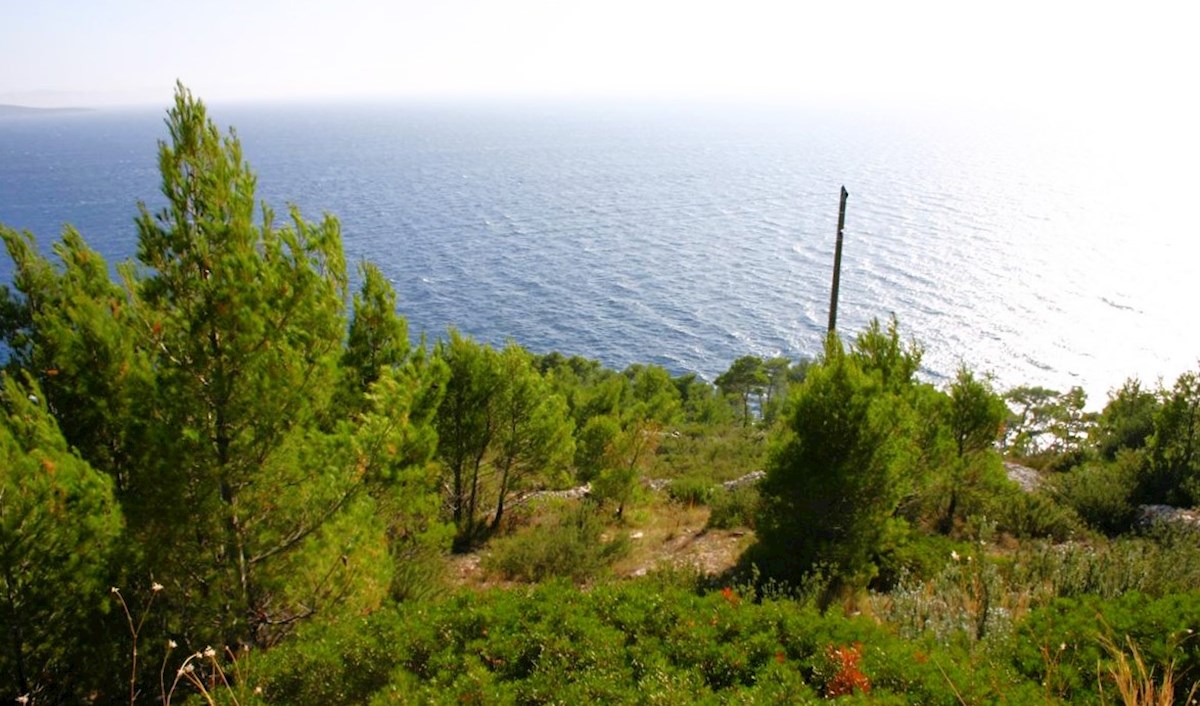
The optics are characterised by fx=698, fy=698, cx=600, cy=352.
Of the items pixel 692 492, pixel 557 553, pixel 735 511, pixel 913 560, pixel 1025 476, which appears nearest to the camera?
pixel 913 560

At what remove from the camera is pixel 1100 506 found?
13914 millimetres

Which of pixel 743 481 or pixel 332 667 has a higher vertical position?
pixel 332 667

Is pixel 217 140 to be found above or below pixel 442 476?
above

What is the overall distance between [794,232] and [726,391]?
37.0 m

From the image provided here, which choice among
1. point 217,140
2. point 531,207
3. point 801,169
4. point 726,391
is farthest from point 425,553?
point 801,169

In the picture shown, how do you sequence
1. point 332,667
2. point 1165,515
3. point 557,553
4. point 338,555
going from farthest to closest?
point 1165,515
point 557,553
point 338,555
point 332,667

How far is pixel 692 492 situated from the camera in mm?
18484

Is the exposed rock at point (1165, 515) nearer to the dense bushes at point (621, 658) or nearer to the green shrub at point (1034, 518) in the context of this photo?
the green shrub at point (1034, 518)

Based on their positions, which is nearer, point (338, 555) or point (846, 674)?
point (846, 674)

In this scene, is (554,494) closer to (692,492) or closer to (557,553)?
(692,492)

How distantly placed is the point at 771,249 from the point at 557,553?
62.7 m

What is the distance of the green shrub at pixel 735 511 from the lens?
1511cm

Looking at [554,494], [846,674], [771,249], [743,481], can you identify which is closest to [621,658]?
[846,674]

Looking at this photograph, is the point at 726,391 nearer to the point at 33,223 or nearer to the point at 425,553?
the point at 425,553
